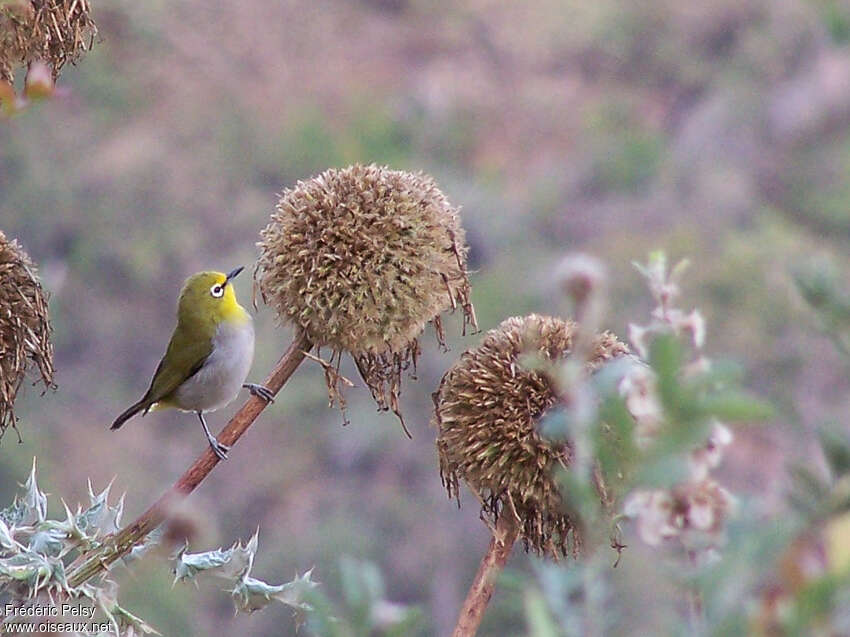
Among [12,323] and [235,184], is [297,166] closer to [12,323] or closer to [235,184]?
[235,184]

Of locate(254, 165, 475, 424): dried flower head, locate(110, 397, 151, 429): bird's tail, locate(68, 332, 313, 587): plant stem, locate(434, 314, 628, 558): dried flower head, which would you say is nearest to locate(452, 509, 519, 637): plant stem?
locate(434, 314, 628, 558): dried flower head

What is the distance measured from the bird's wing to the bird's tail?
0.12m

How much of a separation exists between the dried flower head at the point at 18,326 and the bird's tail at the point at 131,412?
2.04 ft

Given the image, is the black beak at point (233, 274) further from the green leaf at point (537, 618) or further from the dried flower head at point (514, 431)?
the green leaf at point (537, 618)

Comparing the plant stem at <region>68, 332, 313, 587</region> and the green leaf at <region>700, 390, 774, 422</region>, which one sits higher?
the plant stem at <region>68, 332, 313, 587</region>

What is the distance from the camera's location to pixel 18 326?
2941 millimetres

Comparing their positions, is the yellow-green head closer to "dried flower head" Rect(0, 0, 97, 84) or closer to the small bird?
the small bird

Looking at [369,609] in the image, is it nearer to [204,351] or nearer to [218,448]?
[218,448]

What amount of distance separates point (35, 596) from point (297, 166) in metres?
27.2

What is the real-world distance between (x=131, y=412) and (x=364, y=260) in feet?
3.74

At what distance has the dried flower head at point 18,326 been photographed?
2.90 m

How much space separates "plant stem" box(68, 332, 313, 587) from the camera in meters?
2.63

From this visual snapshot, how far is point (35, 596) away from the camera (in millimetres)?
2568

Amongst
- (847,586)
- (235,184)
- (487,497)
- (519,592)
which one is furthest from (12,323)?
(235,184)
